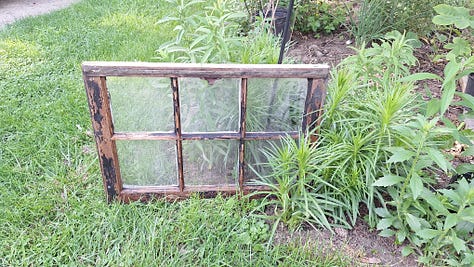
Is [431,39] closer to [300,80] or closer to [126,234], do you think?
[300,80]

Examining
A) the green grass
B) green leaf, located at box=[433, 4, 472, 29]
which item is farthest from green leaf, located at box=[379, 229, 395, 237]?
green leaf, located at box=[433, 4, 472, 29]

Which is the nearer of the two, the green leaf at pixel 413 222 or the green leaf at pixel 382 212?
the green leaf at pixel 413 222

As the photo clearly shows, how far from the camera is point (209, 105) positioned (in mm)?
1796

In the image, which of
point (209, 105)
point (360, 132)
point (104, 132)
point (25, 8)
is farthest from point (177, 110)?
point (25, 8)

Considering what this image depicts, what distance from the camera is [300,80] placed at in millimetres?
1722

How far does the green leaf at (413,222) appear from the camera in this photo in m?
1.66

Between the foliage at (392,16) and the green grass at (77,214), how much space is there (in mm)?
2138

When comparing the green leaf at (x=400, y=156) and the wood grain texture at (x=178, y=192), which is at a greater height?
the green leaf at (x=400, y=156)

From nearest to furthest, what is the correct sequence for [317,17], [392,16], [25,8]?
[392,16] < [317,17] < [25,8]

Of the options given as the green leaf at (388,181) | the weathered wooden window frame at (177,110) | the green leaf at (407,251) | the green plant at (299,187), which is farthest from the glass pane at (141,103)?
the green leaf at (407,251)

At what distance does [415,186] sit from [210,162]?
0.91 meters

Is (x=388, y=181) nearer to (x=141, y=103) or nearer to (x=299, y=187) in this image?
(x=299, y=187)

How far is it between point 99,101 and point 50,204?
0.65 metres

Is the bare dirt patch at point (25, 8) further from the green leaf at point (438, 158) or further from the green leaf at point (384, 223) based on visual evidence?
the green leaf at point (438, 158)
